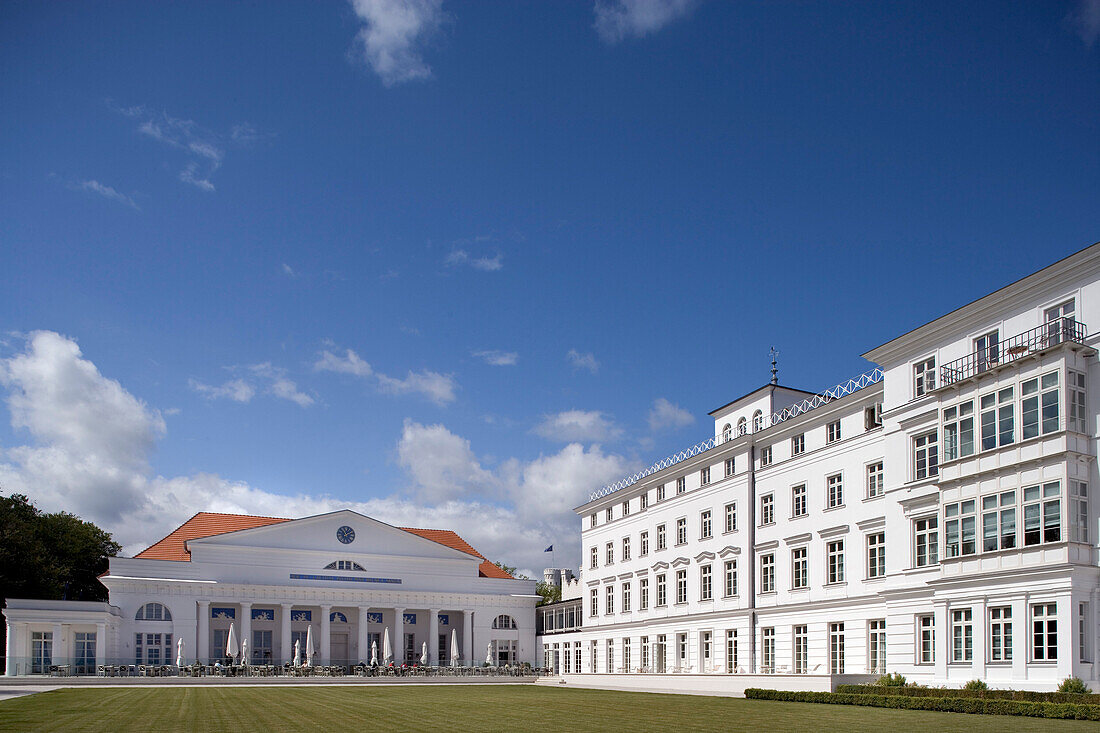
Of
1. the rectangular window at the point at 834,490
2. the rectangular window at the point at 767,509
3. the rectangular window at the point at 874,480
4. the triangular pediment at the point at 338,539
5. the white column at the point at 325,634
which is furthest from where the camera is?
the triangular pediment at the point at 338,539

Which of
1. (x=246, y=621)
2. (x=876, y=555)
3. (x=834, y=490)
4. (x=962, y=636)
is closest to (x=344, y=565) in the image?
(x=246, y=621)

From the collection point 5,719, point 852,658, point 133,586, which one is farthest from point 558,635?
point 5,719

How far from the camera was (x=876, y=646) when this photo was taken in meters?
32.8

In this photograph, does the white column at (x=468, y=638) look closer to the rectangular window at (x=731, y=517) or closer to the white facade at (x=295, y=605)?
the white facade at (x=295, y=605)

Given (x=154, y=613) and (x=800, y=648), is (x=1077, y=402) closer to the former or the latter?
(x=800, y=648)

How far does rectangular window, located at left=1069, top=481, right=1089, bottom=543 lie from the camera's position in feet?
79.2

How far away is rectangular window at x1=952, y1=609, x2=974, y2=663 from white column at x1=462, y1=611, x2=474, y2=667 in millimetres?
47776

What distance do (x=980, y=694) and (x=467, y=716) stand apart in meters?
13.5

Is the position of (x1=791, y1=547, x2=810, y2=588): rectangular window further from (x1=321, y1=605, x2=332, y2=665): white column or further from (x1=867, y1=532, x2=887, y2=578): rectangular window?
(x1=321, y1=605, x2=332, y2=665): white column

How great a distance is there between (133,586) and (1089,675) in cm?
5456

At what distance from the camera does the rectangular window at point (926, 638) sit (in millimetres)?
29016

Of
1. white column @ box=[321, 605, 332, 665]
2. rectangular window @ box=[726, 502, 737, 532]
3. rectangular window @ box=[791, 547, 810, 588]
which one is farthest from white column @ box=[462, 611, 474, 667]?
rectangular window @ box=[791, 547, 810, 588]

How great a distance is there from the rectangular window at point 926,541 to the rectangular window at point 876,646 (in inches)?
141

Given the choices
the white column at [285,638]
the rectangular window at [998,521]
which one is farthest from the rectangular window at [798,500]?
the white column at [285,638]
